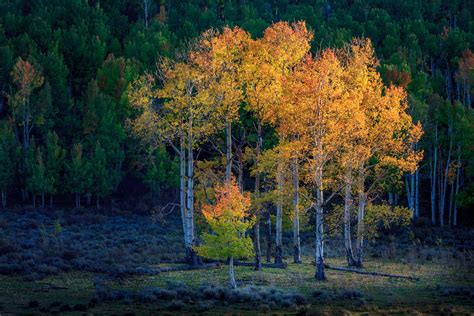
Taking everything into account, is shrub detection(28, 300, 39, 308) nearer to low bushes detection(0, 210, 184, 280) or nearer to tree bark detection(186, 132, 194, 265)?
low bushes detection(0, 210, 184, 280)

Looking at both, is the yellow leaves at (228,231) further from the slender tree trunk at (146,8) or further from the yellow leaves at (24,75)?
the slender tree trunk at (146,8)

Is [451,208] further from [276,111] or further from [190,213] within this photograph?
[190,213]

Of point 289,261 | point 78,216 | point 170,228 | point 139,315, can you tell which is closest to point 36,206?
point 78,216

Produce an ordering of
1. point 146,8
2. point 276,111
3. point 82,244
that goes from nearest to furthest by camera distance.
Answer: point 276,111
point 82,244
point 146,8

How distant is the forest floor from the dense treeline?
285 inches

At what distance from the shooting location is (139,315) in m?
19.6

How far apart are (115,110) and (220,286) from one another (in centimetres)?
3799

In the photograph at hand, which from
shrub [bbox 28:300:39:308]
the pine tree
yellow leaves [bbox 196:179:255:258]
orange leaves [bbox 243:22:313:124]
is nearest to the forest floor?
shrub [bbox 28:300:39:308]

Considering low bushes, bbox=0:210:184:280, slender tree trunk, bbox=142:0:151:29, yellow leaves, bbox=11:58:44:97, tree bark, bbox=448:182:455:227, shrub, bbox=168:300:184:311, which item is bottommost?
shrub, bbox=168:300:184:311

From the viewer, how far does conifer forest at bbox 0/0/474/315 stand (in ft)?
80.4

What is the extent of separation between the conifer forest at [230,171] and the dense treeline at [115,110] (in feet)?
0.72

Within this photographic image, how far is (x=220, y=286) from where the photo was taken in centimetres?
2494

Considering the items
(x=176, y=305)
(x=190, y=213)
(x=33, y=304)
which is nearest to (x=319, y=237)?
(x=190, y=213)

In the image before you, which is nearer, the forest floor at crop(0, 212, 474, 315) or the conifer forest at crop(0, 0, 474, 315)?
the forest floor at crop(0, 212, 474, 315)
